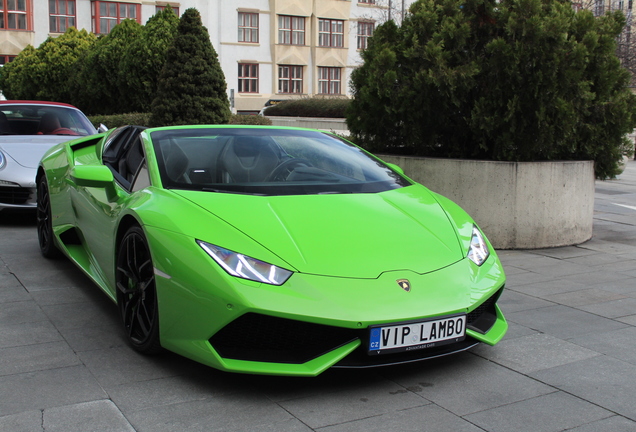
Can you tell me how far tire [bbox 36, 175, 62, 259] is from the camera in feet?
18.5

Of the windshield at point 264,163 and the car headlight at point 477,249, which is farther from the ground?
the windshield at point 264,163

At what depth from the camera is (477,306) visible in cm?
321

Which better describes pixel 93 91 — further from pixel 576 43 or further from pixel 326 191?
pixel 326 191

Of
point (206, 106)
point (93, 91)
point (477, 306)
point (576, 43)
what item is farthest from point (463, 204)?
point (93, 91)

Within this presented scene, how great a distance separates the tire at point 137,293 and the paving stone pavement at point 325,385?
116 millimetres

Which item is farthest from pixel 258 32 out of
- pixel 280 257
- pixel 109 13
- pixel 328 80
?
pixel 280 257

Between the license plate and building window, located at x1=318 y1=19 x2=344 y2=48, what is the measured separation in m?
49.0

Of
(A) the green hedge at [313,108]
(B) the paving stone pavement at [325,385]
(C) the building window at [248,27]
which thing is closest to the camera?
(B) the paving stone pavement at [325,385]

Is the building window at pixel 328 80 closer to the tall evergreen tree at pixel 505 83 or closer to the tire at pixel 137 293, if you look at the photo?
the tall evergreen tree at pixel 505 83

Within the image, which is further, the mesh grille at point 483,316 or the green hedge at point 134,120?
the green hedge at point 134,120

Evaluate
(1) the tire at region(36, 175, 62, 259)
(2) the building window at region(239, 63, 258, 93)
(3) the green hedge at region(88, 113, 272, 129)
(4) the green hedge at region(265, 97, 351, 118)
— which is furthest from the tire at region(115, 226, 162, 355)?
(2) the building window at region(239, 63, 258, 93)

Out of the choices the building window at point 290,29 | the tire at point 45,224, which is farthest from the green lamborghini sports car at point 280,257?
the building window at point 290,29

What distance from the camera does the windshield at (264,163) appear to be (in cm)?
383

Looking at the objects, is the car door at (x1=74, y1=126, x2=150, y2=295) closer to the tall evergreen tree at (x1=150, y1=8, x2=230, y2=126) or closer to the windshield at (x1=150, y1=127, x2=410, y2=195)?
the windshield at (x1=150, y1=127, x2=410, y2=195)
